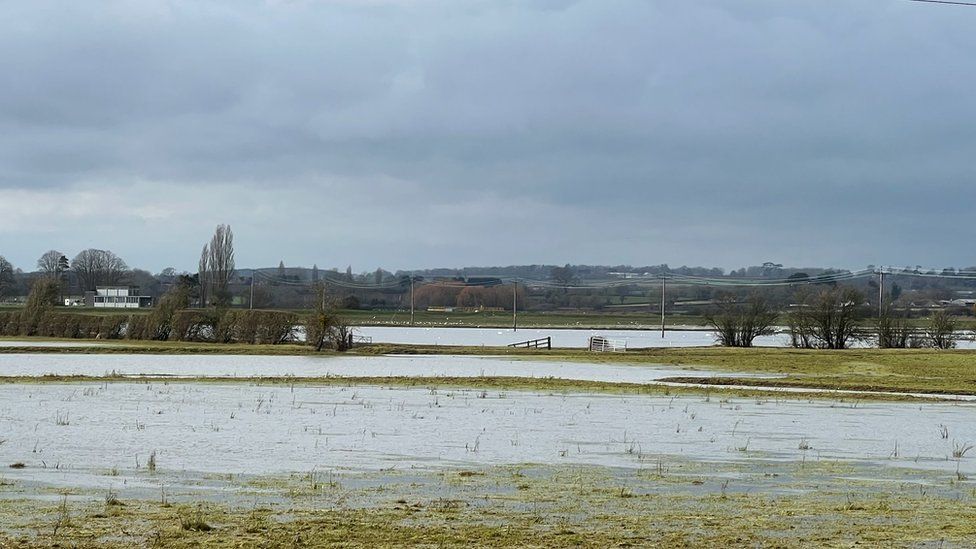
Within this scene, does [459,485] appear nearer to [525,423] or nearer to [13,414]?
[525,423]

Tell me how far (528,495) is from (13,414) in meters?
15.3

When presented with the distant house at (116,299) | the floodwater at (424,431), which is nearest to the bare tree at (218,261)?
the distant house at (116,299)

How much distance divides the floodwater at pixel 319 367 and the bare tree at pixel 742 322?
33441mm

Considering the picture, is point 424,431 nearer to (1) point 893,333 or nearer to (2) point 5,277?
(1) point 893,333

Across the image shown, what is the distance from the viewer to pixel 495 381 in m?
40.8

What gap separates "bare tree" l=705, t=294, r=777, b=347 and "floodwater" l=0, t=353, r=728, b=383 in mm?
33441

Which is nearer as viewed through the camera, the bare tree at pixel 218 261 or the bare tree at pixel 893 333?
the bare tree at pixel 893 333

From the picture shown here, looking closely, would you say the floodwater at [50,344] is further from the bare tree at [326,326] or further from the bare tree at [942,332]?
the bare tree at [942,332]

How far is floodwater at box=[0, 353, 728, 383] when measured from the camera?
153 ft

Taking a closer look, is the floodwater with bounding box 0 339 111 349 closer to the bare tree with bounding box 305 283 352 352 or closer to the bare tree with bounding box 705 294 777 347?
the bare tree with bounding box 305 283 352 352

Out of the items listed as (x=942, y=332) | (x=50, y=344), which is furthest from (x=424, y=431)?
(x=942, y=332)

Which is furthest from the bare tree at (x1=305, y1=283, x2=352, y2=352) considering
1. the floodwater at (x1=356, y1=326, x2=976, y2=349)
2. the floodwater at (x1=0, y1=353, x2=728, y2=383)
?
the floodwater at (x1=356, y1=326, x2=976, y2=349)

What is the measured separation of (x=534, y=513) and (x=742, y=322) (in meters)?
83.3

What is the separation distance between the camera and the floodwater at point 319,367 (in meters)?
46.5
